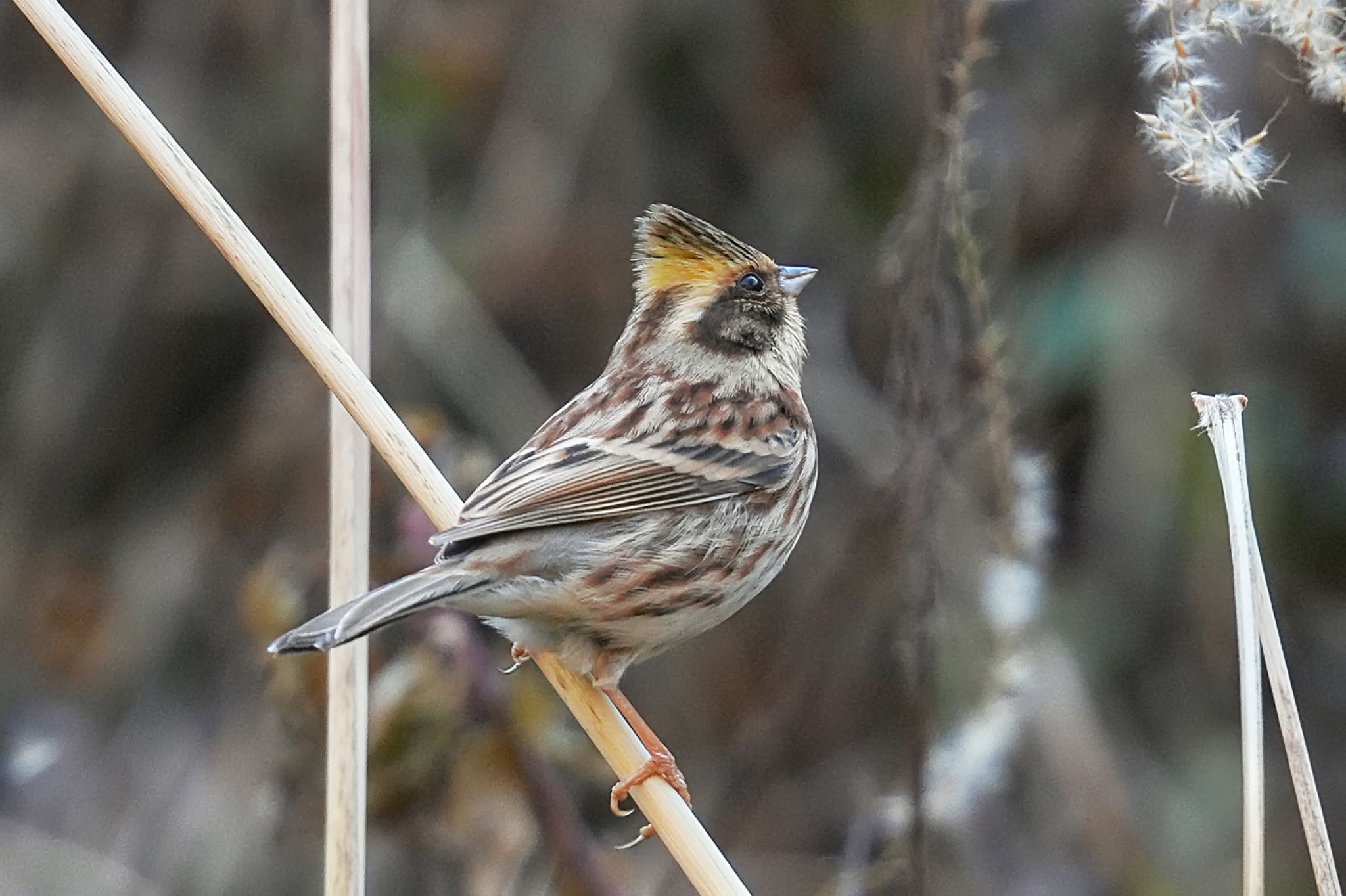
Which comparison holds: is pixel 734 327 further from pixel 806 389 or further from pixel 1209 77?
pixel 806 389

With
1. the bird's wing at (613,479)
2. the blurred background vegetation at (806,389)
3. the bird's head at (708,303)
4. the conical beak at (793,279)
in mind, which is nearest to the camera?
the bird's wing at (613,479)

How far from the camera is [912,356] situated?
257 cm

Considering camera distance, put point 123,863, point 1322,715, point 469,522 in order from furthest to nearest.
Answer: point 1322,715 < point 123,863 < point 469,522

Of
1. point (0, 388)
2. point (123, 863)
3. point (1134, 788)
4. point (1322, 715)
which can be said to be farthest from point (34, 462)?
point (1322, 715)

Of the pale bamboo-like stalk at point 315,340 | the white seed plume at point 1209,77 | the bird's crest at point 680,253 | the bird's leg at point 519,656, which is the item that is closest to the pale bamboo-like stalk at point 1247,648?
the white seed plume at point 1209,77

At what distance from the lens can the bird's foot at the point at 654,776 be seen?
7.61 feet

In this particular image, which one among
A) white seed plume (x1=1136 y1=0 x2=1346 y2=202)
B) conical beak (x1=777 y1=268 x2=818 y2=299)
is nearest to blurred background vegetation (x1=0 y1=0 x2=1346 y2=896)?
conical beak (x1=777 y1=268 x2=818 y2=299)

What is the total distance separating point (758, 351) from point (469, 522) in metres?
0.91

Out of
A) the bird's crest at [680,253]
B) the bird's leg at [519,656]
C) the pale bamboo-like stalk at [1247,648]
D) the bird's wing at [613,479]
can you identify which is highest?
the bird's crest at [680,253]

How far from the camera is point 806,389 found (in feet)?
14.3

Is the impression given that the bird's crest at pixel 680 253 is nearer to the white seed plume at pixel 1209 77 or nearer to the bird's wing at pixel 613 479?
the bird's wing at pixel 613 479

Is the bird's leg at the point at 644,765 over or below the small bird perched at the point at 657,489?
below

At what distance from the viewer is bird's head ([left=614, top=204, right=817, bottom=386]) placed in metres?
2.89

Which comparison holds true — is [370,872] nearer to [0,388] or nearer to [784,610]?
[784,610]
